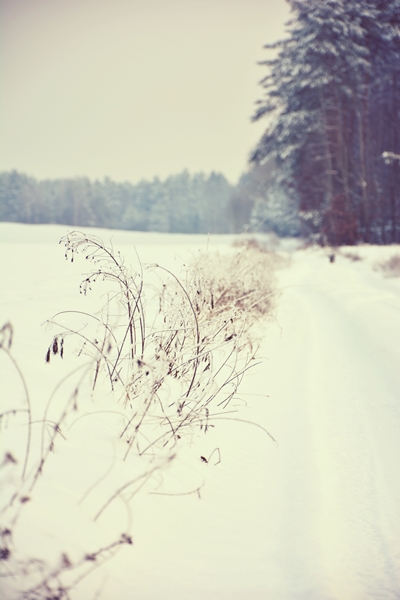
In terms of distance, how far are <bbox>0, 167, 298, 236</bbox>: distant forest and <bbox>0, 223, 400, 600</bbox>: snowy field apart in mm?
32346

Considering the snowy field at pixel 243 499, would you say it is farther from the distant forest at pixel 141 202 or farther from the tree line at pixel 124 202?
the tree line at pixel 124 202

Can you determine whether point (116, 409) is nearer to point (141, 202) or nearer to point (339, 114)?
point (339, 114)

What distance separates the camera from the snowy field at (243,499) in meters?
1.12

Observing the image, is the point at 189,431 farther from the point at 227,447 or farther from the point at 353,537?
the point at 353,537

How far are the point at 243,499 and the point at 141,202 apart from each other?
60.5 meters

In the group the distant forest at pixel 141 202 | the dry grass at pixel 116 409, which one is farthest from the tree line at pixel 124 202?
the dry grass at pixel 116 409

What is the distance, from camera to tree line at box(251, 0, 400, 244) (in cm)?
1636

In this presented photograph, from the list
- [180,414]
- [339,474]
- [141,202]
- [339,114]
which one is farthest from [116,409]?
[141,202]

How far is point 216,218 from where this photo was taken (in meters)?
53.0

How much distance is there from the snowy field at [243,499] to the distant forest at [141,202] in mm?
32346

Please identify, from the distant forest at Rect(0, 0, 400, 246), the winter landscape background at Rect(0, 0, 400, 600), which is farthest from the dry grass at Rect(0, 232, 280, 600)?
the distant forest at Rect(0, 0, 400, 246)

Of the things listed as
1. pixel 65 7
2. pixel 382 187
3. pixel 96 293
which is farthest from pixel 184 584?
pixel 382 187

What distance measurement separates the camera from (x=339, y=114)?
1761 centimetres

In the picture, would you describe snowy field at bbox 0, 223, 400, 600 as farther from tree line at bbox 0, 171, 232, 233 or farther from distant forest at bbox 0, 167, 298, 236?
tree line at bbox 0, 171, 232, 233
